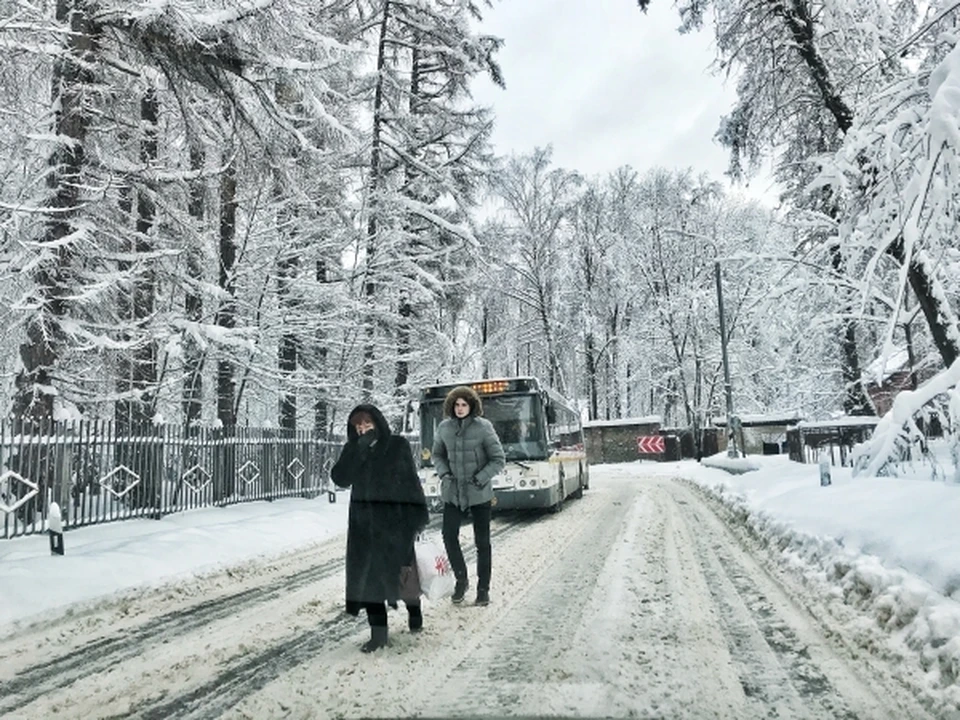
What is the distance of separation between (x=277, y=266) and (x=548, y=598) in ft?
38.3

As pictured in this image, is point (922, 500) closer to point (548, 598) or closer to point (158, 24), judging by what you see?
point (548, 598)

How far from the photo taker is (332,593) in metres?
6.92

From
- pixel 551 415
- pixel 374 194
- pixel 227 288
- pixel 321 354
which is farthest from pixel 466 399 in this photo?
pixel 374 194

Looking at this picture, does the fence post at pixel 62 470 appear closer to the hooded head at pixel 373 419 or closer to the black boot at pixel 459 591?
the black boot at pixel 459 591

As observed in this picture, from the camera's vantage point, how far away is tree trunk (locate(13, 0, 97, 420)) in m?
10.6

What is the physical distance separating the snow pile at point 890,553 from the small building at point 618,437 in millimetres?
29777

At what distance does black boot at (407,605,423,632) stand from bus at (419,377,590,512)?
23.9ft

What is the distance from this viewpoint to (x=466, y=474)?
6.22 m

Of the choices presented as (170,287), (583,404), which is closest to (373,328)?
(170,287)

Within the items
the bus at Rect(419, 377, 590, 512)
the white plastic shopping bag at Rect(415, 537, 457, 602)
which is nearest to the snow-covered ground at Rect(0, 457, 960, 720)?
the white plastic shopping bag at Rect(415, 537, 457, 602)

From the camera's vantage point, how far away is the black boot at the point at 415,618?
17.2ft

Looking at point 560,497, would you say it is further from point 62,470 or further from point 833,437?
point 62,470

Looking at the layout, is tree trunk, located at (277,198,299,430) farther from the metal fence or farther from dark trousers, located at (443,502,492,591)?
dark trousers, located at (443,502,492,591)

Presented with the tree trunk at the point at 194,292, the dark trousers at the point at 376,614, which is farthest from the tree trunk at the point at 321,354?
the dark trousers at the point at 376,614
